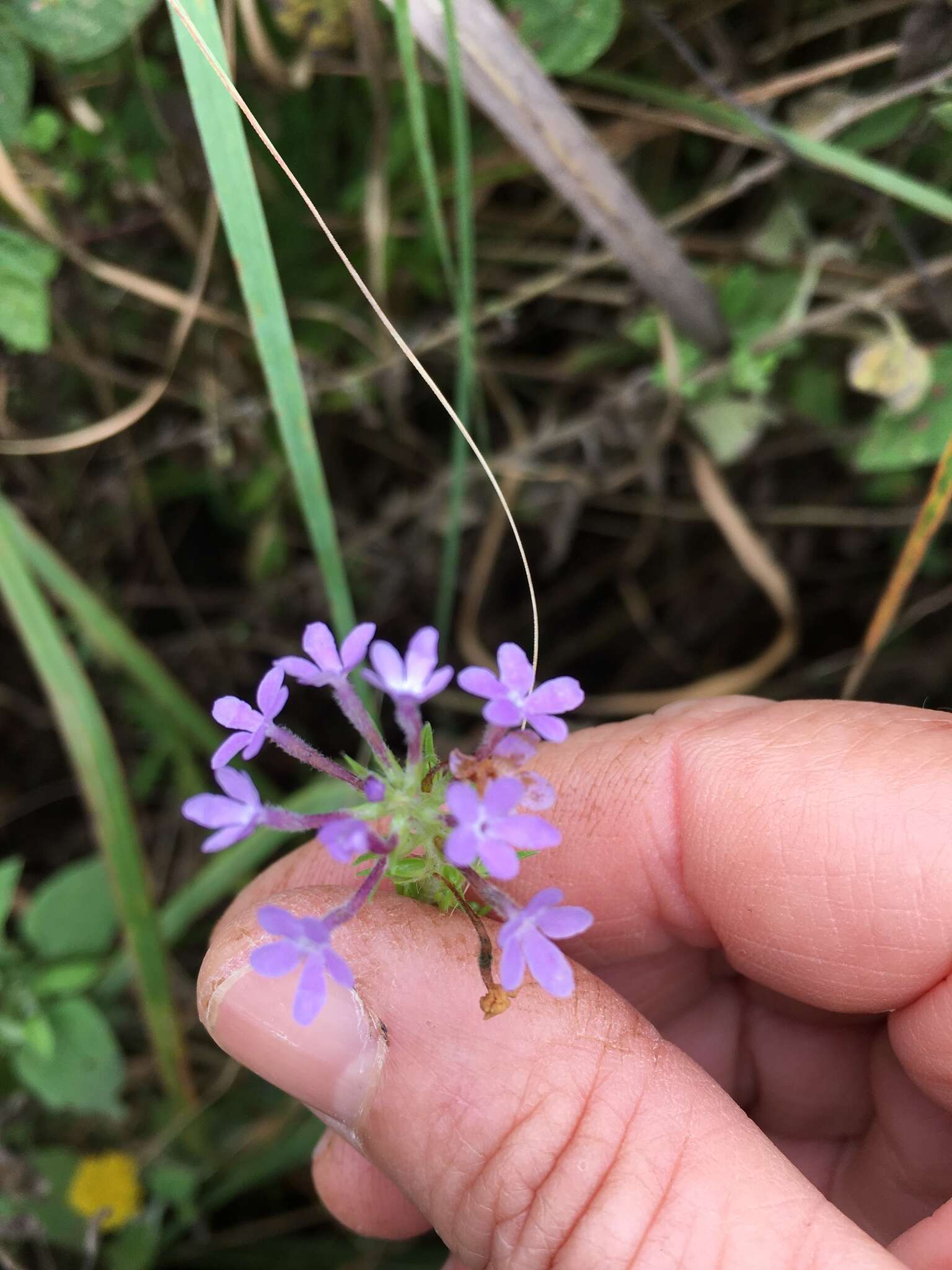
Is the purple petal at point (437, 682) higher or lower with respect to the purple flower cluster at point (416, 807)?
higher

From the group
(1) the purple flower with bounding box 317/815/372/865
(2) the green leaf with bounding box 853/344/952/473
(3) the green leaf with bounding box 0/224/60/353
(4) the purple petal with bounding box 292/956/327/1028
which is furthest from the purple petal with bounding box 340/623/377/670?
A: (2) the green leaf with bounding box 853/344/952/473

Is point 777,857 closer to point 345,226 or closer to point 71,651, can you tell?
point 71,651

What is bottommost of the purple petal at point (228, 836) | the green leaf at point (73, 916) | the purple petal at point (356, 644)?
the green leaf at point (73, 916)

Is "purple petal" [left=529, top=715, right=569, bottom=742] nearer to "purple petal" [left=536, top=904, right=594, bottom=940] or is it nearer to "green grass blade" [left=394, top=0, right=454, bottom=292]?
"purple petal" [left=536, top=904, right=594, bottom=940]

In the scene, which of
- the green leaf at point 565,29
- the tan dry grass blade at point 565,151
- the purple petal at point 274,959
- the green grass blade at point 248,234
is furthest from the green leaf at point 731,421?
the purple petal at point 274,959

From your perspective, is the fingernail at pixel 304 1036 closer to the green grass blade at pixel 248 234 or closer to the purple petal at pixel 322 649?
the purple petal at pixel 322 649

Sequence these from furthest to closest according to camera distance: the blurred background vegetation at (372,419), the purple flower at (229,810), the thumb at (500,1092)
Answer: the blurred background vegetation at (372,419) → the thumb at (500,1092) → the purple flower at (229,810)
